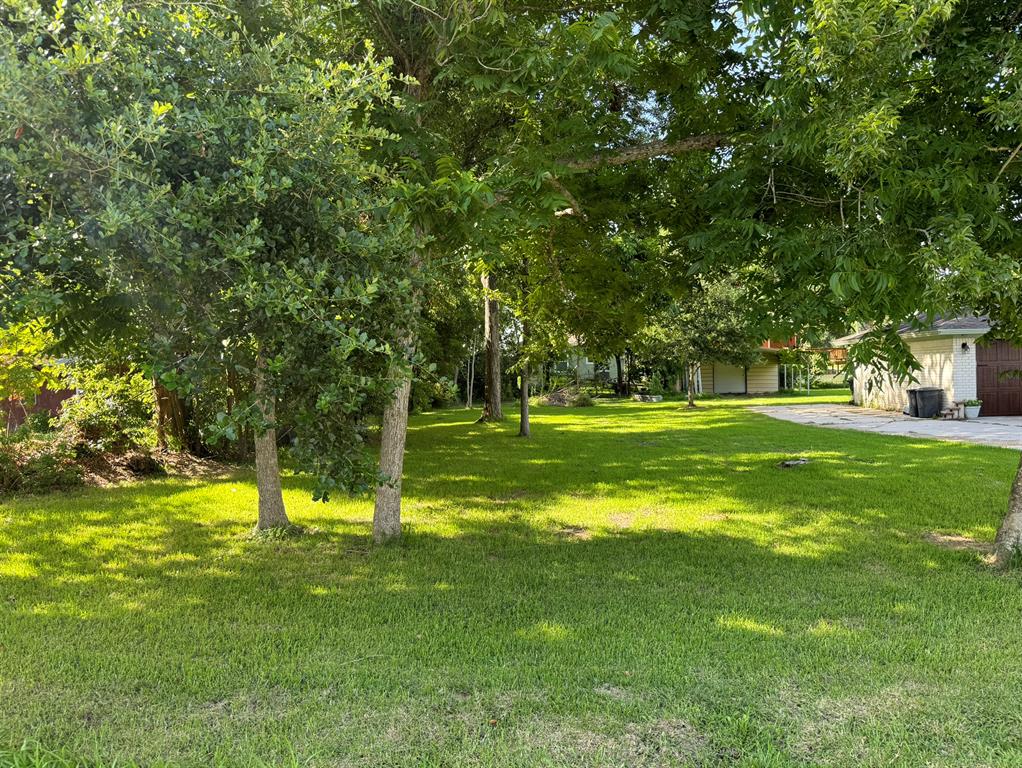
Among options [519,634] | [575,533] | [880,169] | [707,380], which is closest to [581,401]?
[707,380]

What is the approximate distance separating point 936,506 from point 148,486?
10.2 m

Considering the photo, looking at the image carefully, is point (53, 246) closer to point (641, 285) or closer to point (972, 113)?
point (972, 113)

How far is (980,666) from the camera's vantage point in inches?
133

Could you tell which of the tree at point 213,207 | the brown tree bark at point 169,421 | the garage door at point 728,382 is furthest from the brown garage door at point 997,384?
the tree at point 213,207

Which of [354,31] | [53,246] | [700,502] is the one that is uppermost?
[354,31]

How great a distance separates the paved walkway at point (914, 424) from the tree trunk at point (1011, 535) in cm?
738

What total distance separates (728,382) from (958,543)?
101 ft

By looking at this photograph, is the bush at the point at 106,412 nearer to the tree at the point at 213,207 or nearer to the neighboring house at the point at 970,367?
the tree at the point at 213,207

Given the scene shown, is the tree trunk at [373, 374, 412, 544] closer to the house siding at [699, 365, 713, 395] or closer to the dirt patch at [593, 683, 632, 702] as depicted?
the dirt patch at [593, 683, 632, 702]

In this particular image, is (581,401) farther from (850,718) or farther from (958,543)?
(850,718)

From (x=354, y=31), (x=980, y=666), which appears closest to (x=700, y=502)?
(x=980, y=666)

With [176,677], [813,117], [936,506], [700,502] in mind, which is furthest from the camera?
[700,502]

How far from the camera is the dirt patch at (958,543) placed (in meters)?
5.62

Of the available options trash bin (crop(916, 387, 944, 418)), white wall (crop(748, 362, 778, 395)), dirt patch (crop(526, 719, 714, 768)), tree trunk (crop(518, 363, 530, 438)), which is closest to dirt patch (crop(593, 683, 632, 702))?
dirt patch (crop(526, 719, 714, 768))
